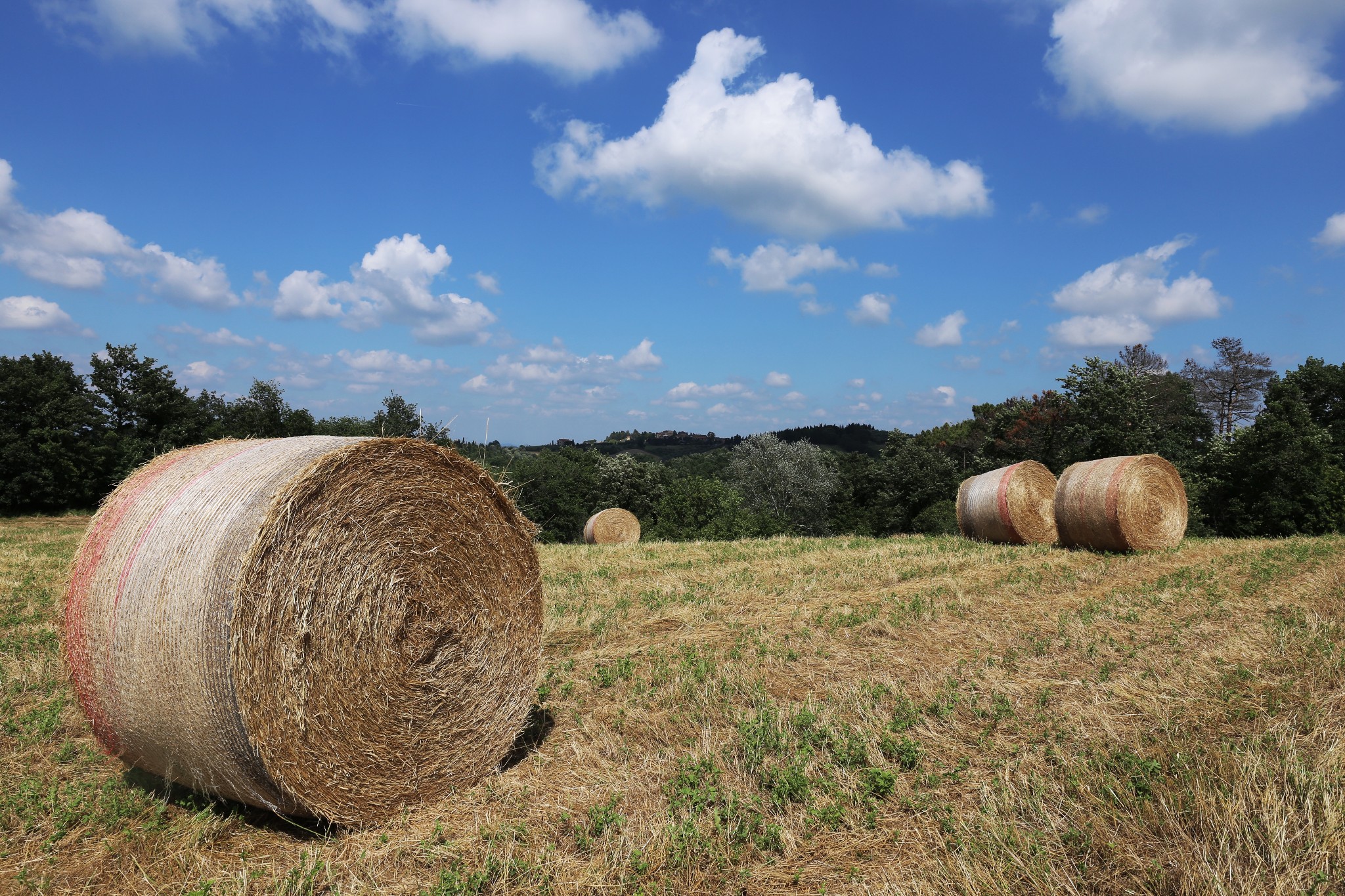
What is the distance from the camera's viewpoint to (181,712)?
14.2ft

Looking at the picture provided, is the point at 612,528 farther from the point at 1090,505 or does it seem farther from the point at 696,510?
the point at 1090,505

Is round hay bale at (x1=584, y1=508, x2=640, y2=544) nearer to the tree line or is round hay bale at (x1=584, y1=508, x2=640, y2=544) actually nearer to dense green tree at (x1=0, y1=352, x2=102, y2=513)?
the tree line

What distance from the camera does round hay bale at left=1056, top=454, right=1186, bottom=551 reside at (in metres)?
15.3

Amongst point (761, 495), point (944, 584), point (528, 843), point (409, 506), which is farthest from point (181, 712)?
point (761, 495)

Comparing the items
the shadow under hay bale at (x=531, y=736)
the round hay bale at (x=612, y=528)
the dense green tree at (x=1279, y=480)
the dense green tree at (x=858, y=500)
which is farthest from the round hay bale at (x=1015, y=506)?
the dense green tree at (x=858, y=500)

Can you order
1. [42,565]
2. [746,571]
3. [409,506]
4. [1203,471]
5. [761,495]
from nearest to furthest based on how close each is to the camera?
1. [409,506]
2. [746,571]
3. [42,565]
4. [1203,471]
5. [761,495]

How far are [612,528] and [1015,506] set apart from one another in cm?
1725

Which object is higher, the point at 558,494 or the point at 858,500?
the point at 858,500

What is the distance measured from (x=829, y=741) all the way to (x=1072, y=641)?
409 cm

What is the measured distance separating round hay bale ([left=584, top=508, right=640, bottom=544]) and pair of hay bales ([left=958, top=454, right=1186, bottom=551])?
15.9 m

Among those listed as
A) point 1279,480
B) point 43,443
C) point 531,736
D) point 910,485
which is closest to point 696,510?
point 910,485

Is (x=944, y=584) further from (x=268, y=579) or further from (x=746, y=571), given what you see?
(x=268, y=579)

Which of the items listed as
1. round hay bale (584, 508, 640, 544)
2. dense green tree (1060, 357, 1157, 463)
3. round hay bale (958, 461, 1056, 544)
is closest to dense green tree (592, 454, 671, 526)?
round hay bale (584, 508, 640, 544)

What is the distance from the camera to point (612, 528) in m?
31.0
